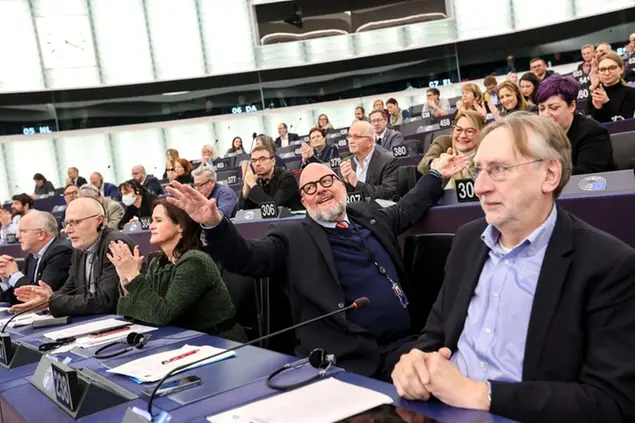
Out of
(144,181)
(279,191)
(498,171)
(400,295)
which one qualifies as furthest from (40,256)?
(144,181)

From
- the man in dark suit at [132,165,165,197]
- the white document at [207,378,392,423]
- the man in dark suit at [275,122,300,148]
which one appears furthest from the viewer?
the man in dark suit at [275,122,300,148]

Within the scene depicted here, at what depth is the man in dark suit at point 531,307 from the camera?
1.17 meters

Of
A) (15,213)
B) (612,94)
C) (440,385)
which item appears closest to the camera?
(440,385)

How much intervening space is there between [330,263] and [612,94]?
3315 millimetres

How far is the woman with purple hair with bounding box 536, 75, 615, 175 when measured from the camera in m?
2.84

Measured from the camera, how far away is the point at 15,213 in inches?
318

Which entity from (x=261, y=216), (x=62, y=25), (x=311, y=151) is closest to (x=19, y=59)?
(x=62, y=25)

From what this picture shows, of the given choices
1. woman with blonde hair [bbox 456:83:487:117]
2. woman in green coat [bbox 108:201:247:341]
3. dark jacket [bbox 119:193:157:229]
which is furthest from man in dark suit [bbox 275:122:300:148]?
woman in green coat [bbox 108:201:247:341]

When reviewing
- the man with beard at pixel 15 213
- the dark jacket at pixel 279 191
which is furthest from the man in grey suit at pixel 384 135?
the man with beard at pixel 15 213

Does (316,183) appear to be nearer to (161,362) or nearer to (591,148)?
(161,362)

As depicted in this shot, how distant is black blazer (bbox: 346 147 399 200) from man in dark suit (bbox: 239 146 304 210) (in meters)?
0.86

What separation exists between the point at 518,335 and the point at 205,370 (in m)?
0.80

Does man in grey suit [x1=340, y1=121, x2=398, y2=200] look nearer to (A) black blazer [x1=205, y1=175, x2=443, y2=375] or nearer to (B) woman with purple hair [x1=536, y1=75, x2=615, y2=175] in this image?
(B) woman with purple hair [x1=536, y1=75, x2=615, y2=175]

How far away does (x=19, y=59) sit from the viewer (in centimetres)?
1378
